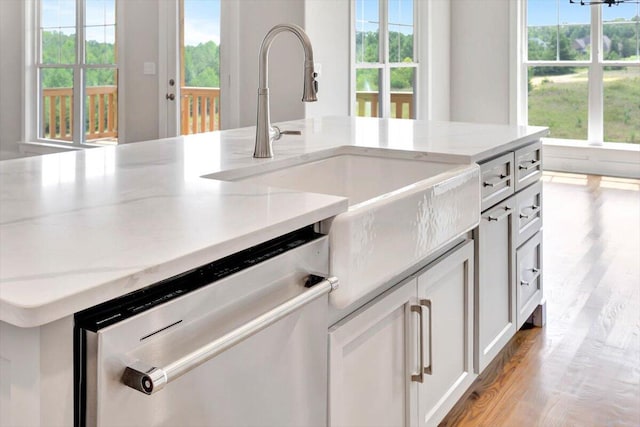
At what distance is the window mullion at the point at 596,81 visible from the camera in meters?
6.98

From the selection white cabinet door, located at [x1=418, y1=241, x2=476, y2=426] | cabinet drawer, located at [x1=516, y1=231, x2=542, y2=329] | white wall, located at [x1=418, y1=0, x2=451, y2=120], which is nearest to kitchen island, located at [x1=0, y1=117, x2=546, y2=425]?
white cabinet door, located at [x1=418, y1=241, x2=476, y2=426]

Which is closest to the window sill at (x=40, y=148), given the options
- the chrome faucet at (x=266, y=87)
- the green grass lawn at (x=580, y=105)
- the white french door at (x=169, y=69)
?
the white french door at (x=169, y=69)

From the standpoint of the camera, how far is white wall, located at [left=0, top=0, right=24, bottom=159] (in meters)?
7.16

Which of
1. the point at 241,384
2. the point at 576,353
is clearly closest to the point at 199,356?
the point at 241,384

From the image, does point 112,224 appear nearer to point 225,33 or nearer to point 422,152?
point 422,152

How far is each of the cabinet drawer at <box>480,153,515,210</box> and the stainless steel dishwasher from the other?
3.51ft

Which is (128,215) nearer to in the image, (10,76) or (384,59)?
(384,59)

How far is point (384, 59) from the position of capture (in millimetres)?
6137

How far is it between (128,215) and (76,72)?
6.38m

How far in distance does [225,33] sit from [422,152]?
389 centimetres

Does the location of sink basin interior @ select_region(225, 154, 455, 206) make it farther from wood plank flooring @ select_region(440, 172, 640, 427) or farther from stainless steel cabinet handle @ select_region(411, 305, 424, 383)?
wood plank flooring @ select_region(440, 172, 640, 427)

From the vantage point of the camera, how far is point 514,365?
2.52m

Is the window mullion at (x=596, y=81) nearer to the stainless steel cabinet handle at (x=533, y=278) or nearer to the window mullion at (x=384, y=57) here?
the window mullion at (x=384, y=57)

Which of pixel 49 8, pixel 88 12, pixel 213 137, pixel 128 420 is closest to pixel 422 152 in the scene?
pixel 213 137
